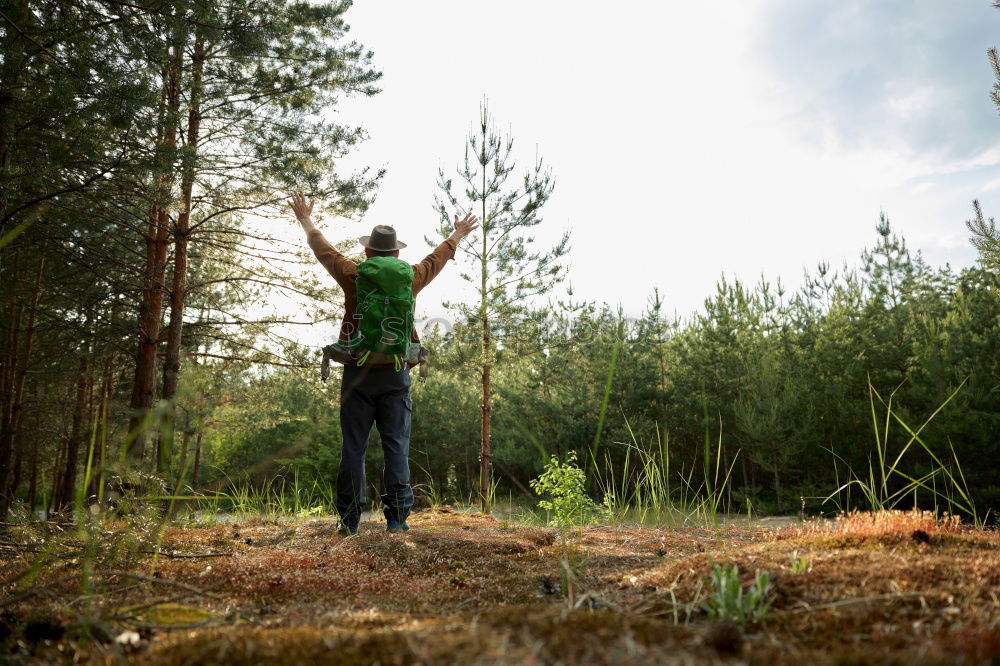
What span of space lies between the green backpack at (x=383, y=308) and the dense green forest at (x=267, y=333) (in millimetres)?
1210

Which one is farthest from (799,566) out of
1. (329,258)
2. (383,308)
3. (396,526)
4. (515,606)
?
(329,258)

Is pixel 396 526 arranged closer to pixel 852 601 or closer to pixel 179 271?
pixel 852 601

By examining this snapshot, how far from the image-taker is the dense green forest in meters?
5.07

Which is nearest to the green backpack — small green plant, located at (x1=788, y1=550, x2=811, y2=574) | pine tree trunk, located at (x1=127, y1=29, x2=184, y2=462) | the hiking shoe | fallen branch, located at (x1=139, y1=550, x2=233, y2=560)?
the hiking shoe

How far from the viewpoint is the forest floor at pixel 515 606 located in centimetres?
128

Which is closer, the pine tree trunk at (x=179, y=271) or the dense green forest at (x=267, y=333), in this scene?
the dense green forest at (x=267, y=333)

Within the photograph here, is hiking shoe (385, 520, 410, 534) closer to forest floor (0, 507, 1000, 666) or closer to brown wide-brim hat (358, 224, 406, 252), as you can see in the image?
forest floor (0, 507, 1000, 666)

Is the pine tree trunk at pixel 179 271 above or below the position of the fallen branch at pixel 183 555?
above

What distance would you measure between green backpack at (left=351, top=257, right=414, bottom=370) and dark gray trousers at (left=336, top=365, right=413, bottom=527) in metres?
→ 0.25

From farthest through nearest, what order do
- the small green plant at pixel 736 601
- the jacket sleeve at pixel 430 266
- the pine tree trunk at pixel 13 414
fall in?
the pine tree trunk at pixel 13 414
the jacket sleeve at pixel 430 266
the small green plant at pixel 736 601

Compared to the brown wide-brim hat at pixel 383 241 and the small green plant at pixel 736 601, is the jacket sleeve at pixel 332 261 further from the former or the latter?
the small green plant at pixel 736 601

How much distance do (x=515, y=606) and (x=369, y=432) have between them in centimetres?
281

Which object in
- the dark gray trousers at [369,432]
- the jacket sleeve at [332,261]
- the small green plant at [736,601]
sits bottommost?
the small green plant at [736,601]

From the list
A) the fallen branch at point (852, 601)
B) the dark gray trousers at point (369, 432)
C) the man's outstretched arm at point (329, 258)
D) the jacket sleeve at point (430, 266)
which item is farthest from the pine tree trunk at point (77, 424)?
the fallen branch at point (852, 601)
